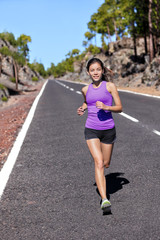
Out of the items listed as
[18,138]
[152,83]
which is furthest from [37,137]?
[152,83]

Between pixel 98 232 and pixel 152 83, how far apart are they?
2442cm

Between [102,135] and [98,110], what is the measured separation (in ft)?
1.09

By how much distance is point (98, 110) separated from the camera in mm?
3852

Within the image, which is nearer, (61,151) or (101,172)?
(101,172)

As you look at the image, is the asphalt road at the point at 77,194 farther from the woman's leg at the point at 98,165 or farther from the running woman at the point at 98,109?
the running woman at the point at 98,109

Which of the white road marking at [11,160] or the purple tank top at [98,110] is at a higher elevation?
the purple tank top at [98,110]

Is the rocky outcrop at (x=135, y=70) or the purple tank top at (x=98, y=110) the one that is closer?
the purple tank top at (x=98, y=110)

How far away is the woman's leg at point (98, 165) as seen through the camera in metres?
3.62

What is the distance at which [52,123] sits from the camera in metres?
10.2

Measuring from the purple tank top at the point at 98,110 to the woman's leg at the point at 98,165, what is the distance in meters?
0.20

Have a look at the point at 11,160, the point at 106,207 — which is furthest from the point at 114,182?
the point at 11,160

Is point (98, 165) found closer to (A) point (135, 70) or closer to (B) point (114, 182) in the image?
(B) point (114, 182)

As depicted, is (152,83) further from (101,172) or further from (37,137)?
(101,172)

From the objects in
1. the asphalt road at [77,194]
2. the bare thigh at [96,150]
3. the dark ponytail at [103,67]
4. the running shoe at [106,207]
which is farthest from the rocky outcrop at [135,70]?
the running shoe at [106,207]
